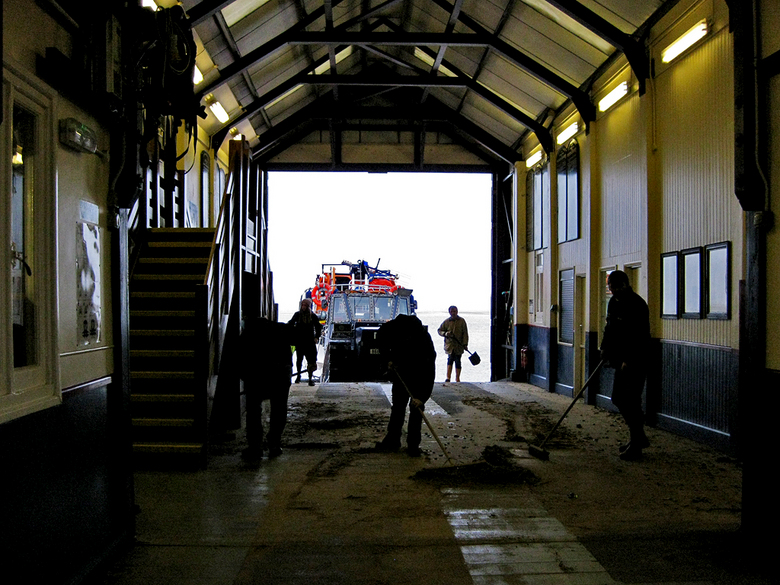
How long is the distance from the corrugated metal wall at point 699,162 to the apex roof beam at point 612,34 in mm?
398

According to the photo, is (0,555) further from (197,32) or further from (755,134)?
(197,32)

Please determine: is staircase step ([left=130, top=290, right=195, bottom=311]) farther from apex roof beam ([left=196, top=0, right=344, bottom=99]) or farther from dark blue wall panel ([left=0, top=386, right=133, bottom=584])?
apex roof beam ([left=196, top=0, right=344, bottom=99])

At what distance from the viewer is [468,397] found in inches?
492

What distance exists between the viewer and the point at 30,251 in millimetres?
3377

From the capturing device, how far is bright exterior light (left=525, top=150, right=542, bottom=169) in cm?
1553

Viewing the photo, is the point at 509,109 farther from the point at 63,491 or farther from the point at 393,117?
the point at 63,491

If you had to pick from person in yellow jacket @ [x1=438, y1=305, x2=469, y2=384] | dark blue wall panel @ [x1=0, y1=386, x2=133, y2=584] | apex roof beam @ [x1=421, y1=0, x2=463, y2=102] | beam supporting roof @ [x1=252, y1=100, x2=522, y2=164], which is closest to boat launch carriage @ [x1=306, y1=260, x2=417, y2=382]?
person in yellow jacket @ [x1=438, y1=305, x2=469, y2=384]

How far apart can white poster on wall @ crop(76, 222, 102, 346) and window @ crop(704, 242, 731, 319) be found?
662cm

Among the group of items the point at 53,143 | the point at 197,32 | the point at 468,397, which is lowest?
the point at 468,397

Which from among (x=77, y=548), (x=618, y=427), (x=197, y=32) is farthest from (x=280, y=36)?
(x=77, y=548)

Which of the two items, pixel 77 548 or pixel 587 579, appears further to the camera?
pixel 587 579

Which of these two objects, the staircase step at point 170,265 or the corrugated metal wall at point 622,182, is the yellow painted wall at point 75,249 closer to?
the staircase step at point 170,265

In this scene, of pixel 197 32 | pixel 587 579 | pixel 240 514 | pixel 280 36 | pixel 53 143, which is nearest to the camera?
pixel 53 143

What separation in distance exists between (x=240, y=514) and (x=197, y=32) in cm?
835
